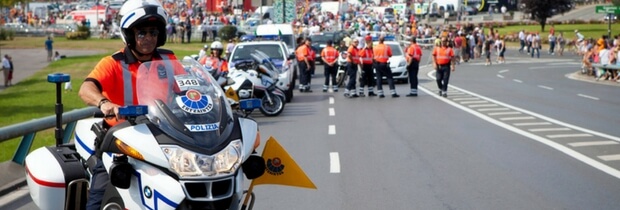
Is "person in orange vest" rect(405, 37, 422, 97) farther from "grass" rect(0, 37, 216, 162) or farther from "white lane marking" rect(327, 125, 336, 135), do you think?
"white lane marking" rect(327, 125, 336, 135)

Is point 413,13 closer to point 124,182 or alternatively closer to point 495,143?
point 495,143

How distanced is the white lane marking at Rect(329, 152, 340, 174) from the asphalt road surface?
0.05 ft

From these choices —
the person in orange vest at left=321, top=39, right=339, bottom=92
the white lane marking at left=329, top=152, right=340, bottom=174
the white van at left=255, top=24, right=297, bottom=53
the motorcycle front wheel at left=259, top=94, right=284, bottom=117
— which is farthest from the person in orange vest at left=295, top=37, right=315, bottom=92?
the white lane marking at left=329, top=152, right=340, bottom=174

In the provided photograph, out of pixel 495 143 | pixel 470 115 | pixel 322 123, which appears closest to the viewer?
pixel 495 143

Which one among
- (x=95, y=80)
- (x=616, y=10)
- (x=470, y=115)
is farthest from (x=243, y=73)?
(x=616, y=10)

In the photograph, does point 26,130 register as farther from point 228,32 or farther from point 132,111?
point 228,32

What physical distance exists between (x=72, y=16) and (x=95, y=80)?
87.5 metres

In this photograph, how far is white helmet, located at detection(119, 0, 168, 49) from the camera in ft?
21.9

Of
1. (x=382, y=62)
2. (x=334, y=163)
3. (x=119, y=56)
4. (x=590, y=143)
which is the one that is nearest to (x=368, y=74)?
(x=382, y=62)

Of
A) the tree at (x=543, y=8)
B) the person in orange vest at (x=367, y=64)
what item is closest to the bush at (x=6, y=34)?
the tree at (x=543, y=8)

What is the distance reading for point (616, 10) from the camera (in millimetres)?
53062

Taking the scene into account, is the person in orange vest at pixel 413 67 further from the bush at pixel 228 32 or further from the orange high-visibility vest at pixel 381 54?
the bush at pixel 228 32

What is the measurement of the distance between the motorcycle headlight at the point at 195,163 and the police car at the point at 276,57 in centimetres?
2073

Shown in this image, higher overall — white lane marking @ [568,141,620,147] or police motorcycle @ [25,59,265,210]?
police motorcycle @ [25,59,265,210]
